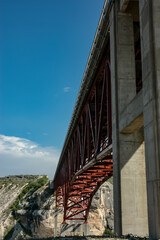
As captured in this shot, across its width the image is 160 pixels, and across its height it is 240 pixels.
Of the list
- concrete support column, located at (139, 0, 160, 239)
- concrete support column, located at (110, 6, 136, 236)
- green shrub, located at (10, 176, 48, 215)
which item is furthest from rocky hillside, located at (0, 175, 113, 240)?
concrete support column, located at (139, 0, 160, 239)

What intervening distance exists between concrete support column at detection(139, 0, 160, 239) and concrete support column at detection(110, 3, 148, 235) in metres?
2.88

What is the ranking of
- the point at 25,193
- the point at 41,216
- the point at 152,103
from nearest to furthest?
the point at 152,103
the point at 41,216
the point at 25,193

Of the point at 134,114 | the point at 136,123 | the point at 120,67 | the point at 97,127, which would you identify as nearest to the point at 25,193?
the point at 97,127

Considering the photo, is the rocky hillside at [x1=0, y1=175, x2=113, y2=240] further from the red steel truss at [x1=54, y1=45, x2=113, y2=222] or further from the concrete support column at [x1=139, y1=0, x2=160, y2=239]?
the concrete support column at [x1=139, y1=0, x2=160, y2=239]

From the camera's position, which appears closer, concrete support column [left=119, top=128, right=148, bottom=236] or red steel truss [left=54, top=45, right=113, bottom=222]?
concrete support column [left=119, top=128, right=148, bottom=236]

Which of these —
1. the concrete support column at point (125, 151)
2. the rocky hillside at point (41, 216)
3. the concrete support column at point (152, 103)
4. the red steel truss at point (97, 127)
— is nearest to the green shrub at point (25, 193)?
the rocky hillside at point (41, 216)

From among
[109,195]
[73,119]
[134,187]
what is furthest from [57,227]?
[134,187]

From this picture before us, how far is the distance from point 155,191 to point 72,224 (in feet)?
135

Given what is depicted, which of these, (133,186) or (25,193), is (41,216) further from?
(133,186)

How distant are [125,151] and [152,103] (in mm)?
3646

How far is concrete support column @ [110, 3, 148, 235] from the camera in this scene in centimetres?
980

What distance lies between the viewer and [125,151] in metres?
10.3

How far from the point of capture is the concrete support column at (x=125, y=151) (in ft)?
32.2

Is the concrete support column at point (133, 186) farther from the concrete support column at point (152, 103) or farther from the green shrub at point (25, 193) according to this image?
the green shrub at point (25, 193)
